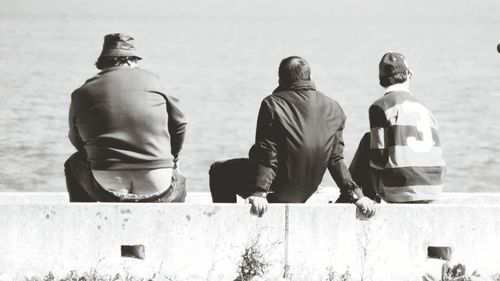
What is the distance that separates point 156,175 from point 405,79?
1.79 meters

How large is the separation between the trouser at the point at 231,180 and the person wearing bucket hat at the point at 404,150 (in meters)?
0.65

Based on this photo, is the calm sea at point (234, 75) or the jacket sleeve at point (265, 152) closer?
the jacket sleeve at point (265, 152)

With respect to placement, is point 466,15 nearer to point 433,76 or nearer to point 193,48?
point 193,48

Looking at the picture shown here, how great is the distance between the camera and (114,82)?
7473 millimetres

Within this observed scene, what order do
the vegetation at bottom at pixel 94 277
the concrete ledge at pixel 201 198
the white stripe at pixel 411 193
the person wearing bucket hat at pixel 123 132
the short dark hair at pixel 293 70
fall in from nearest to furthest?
the vegetation at bottom at pixel 94 277
the person wearing bucket hat at pixel 123 132
the short dark hair at pixel 293 70
the white stripe at pixel 411 193
the concrete ledge at pixel 201 198

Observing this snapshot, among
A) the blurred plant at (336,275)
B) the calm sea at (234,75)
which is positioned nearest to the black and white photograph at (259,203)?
the blurred plant at (336,275)

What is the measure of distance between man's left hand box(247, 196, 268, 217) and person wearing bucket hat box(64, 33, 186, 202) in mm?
651

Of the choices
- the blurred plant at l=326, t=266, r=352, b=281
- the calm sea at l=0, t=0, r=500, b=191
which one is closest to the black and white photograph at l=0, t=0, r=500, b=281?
the blurred plant at l=326, t=266, r=352, b=281

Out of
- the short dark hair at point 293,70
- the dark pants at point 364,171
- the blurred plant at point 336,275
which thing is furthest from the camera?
the dark pants at point 364,171

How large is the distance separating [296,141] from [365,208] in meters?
0.65

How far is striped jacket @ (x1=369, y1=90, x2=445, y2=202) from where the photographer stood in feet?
25.2

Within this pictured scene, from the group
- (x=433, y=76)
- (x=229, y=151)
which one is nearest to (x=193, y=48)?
(x=433, y=76)

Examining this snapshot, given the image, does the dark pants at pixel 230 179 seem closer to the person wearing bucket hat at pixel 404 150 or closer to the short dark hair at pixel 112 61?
the person wearing bucket hat at pixel 404 150

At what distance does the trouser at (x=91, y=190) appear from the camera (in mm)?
7461
